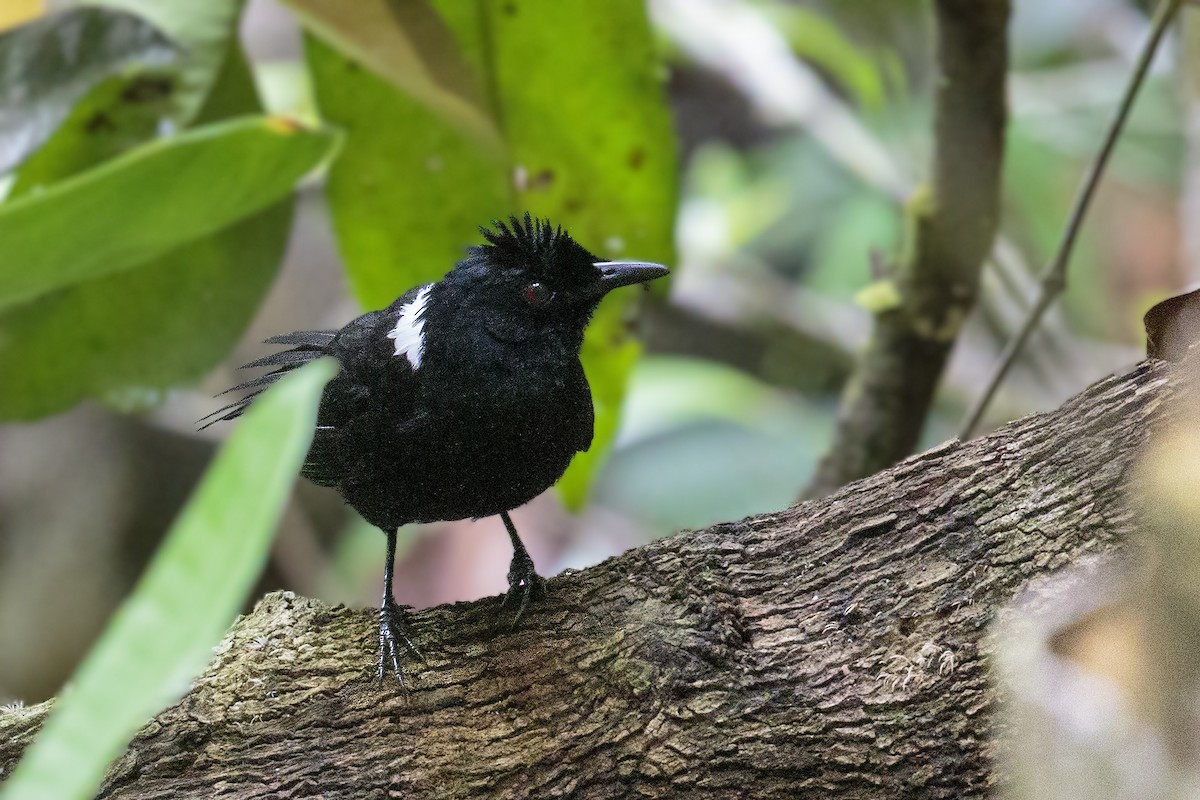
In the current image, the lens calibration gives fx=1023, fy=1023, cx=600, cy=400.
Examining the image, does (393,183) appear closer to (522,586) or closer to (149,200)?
(149,200)

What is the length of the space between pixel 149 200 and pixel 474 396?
1067 mm

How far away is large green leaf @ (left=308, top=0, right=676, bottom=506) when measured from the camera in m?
3.36

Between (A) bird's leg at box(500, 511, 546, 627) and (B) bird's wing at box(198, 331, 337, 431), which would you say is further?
(B) bird's wing at box(198, 331, 337, 431)

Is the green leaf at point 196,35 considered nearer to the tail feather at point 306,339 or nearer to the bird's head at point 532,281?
the tail feather at point 306,339

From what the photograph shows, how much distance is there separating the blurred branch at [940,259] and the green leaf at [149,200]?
1.85m

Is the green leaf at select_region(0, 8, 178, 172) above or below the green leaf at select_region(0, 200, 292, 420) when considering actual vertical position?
above

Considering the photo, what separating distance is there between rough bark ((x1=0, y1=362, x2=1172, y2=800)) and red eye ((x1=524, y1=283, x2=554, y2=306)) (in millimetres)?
650

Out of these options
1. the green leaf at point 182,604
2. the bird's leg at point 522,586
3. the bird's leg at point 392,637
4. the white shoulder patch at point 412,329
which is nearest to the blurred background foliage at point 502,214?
the white shoulder patch at point 412,329

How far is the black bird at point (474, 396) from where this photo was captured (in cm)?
227

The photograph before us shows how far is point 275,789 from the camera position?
1.85 m

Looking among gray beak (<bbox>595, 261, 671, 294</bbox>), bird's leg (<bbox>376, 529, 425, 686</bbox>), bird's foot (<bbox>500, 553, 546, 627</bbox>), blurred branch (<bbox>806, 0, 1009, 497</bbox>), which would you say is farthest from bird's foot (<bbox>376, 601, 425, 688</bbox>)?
blurred branch (<bbox>806, 0, 1009, 497</bbox>)

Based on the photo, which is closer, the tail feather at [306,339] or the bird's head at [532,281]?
the bird's head at [532,281]

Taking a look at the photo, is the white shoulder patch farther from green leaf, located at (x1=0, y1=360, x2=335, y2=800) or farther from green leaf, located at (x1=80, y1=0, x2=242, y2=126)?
green leaf, located at (x1=0, y1=360, x2=335, y2=800)

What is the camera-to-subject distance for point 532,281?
2.41 meters
